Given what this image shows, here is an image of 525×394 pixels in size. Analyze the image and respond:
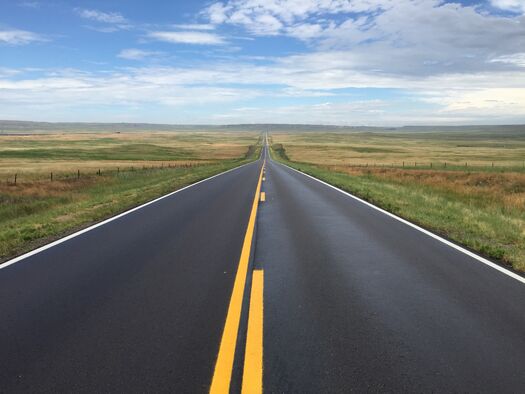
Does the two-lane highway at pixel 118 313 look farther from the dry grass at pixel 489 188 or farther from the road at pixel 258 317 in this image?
the dry grass at pixel 489 188

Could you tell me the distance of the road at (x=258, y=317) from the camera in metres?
3.52

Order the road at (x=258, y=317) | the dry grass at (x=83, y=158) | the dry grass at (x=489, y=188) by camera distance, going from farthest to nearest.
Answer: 1. the dry grass at (x=83, y=158)
2. the dry grass at (x=489, y=188)
3. the road at (x=258, y=317)

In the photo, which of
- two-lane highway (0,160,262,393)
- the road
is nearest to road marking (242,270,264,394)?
the road

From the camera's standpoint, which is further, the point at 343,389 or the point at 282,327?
the point at 282,327

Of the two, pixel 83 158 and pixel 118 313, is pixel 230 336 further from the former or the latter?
pixel 83 158

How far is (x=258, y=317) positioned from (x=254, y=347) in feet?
2.38

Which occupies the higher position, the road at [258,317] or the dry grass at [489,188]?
the road at [258,317]

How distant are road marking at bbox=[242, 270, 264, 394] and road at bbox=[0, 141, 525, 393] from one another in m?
0.02

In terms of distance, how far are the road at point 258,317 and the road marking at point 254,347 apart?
0.02 m

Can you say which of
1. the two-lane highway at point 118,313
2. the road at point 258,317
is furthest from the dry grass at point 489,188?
the two-lane highway at point 118,313

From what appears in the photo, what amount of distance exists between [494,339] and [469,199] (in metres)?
15.4

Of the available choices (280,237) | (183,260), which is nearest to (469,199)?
(280,237)

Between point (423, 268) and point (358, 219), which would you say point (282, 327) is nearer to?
point (423, 268)

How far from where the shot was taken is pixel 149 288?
5.76 meters
